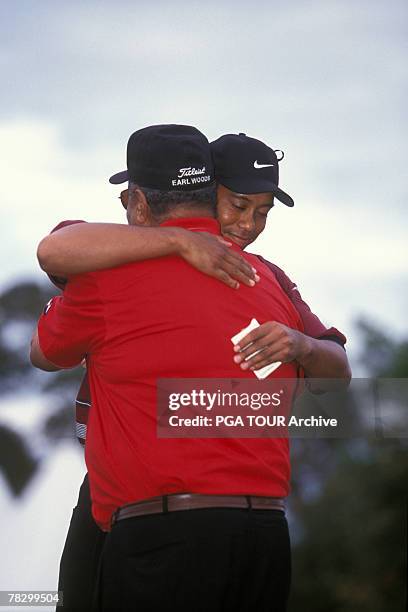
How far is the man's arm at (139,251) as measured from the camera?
2859 millimetres

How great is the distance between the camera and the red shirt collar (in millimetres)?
3010

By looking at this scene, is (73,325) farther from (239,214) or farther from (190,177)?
(239,214)

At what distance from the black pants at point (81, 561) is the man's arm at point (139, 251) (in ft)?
3.97

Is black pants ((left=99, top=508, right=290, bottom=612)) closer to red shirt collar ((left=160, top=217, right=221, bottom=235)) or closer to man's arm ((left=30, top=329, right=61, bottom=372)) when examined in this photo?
man's arm ((left=30, top=329, right=61, bottom=372))

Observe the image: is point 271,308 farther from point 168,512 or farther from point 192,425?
point 168,512

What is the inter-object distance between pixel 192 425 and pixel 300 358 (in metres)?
0.50

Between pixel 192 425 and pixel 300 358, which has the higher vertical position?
pixel 300 358

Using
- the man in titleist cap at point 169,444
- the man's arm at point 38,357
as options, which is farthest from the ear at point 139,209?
the man's arm at point 38,357

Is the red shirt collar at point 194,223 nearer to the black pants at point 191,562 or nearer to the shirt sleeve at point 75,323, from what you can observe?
the shirt sleeve at point 75,323

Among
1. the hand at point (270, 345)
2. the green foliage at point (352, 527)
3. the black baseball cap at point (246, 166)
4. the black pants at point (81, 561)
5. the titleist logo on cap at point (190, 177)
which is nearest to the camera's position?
the hand at point (270, 345)

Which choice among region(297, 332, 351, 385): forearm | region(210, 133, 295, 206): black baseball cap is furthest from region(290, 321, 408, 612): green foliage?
region(297, 332, 351, 385): forearm

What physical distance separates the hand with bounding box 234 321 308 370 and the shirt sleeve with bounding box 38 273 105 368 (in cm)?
40

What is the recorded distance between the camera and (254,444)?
110 inches

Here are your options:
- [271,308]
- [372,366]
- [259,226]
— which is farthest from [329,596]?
[271,308]
